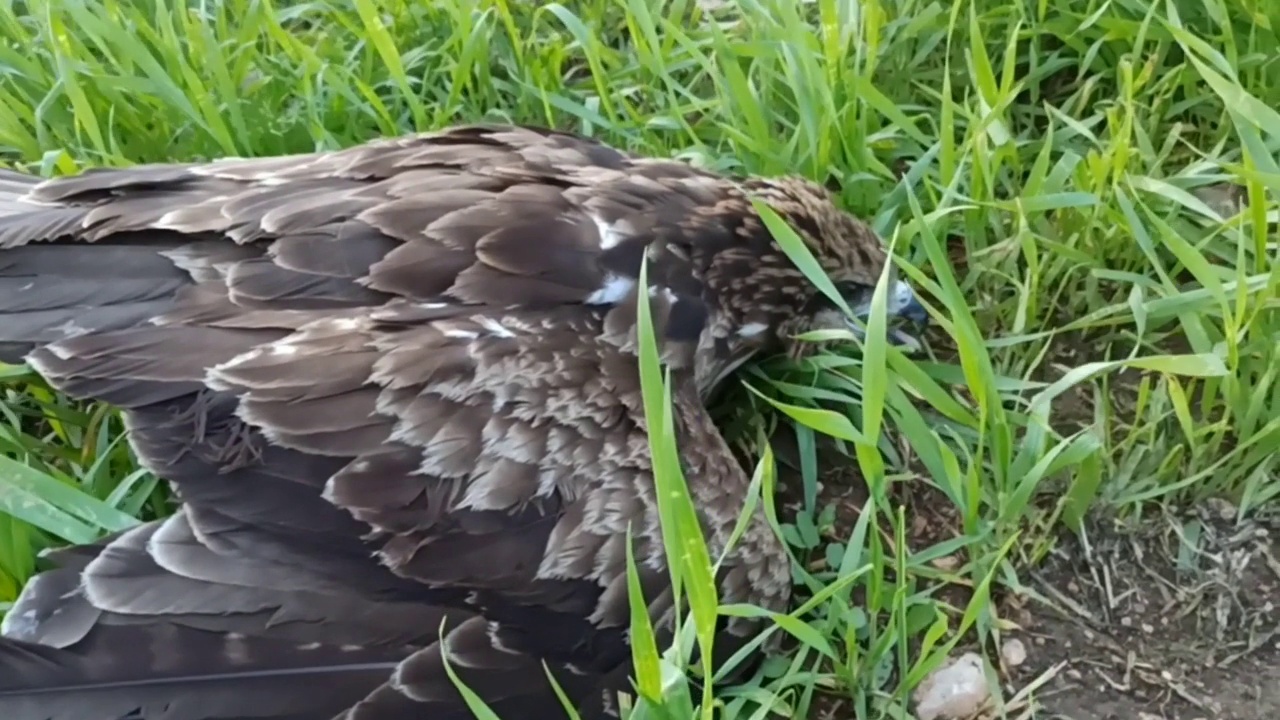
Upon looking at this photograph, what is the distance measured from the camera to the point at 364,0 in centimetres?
260

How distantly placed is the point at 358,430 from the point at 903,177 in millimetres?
1205

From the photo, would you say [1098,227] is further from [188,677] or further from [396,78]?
[188,677]

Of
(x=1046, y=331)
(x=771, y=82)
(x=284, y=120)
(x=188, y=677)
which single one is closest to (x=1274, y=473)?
(x=1046, y=331)

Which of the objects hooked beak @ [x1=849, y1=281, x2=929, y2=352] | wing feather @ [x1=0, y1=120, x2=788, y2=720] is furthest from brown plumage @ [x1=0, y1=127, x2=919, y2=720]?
hooked beak @ [x1=849, y1=281, x2=929, y2=352]

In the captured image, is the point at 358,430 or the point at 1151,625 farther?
the point at 1151,625

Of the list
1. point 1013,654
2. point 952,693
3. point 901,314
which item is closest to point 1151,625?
point 1013,654

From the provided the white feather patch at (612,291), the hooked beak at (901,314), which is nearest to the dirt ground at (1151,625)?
the hooked beak at (901,314)

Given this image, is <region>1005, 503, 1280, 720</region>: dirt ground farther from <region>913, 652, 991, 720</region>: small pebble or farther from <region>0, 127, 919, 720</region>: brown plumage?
<region>0, 127, 919, 720</region>: brown plumage

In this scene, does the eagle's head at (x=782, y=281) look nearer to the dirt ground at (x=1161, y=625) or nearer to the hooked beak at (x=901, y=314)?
the hooked beak at (x=901, y=314)

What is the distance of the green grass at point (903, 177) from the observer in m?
2.05

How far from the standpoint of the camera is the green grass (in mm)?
2047

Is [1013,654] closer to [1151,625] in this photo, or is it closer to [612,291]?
[1151,625]

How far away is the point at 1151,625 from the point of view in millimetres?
2098

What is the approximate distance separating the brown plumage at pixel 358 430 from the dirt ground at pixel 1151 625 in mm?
455
